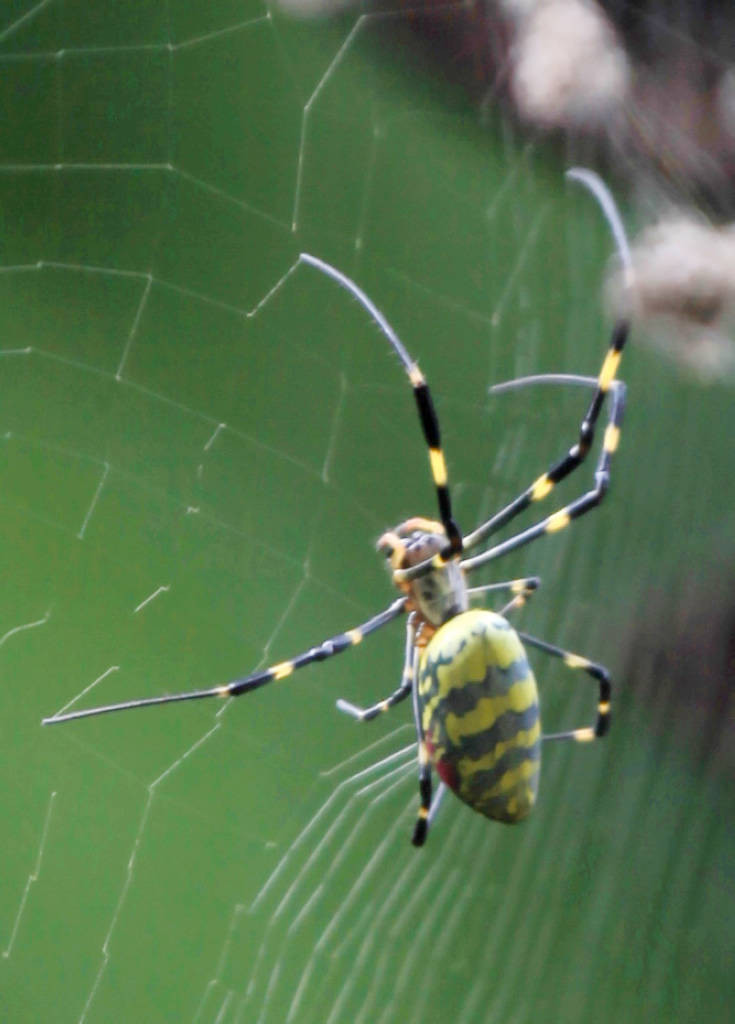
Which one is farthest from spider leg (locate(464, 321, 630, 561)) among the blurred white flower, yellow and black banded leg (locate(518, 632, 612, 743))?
the blurred white flower

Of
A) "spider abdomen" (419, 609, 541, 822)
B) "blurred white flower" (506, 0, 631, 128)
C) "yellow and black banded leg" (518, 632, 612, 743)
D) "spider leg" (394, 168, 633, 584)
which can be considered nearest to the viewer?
"blurred white flower" (506, 0, 631, 128)

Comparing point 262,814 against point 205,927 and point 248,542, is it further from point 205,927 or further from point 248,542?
point 248,542

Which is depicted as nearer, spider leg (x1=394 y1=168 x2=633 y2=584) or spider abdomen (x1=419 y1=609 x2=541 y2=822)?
spider abdomen (x1=419 y1=609 x2=541 y2=822)

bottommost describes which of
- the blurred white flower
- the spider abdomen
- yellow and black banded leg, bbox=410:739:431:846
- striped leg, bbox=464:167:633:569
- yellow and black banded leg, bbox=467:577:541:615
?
yellow and black banded leg, bbox=410:739:431:846

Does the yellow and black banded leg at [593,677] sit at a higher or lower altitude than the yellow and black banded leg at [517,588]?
lower

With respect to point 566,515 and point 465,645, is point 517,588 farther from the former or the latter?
point 465,645

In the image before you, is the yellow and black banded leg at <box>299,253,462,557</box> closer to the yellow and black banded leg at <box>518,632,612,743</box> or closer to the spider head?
the spider head

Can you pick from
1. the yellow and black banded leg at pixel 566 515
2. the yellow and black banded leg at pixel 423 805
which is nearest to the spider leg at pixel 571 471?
the yellow and black banded leg at pixel 566 515

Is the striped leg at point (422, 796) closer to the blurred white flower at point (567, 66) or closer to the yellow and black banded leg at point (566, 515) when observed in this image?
the yellow and black banded leg at point (566, 515)

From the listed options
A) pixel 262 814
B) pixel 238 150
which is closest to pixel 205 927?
pixel 262 814
